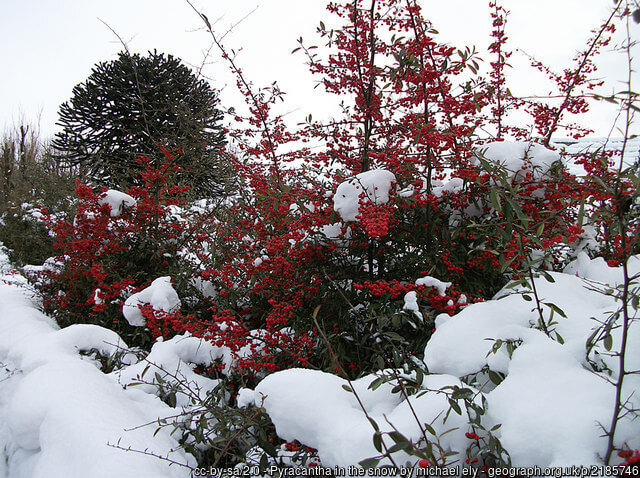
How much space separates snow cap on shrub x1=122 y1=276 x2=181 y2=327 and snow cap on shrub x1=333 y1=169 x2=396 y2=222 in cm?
127

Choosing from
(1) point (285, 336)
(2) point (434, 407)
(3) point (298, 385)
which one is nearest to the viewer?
(2) point (434, 407)

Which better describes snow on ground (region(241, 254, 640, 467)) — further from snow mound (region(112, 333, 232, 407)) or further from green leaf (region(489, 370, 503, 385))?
snow mound (region(112, 333, 232, 407))

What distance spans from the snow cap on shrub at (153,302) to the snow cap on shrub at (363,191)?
Answer: 49.9 inches

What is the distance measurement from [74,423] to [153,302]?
831mm

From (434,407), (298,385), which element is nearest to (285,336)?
(298,385)

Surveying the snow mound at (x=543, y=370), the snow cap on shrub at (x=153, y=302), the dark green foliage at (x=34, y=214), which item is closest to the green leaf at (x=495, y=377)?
the snow mound at (x=543, y=370)

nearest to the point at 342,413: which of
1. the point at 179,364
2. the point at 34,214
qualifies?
the point at 179,364

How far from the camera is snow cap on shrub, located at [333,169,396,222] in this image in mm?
1977

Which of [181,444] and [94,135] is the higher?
[94,135]

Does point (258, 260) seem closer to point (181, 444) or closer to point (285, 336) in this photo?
point (285, 336)

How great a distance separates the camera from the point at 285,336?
1961 mm

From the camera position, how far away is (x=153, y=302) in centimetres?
234

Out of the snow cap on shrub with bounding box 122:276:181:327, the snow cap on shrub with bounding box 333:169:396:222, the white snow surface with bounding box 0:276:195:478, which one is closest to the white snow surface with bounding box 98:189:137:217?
the snow cap on shrub with bounding box 122:276:181:327

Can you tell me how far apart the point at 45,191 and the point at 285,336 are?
555 centimetres
